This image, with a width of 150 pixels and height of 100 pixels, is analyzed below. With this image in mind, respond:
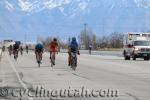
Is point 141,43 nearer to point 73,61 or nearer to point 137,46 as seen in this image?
point 137,46

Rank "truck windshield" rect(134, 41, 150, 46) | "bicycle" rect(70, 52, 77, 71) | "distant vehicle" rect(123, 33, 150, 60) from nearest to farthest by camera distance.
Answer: "bicycle" rect(70, 52, 77, 71) → "distant vehicle" rect(123, 33, 150, 60) → "truck windshield" rect(134, 41, 150, 46)

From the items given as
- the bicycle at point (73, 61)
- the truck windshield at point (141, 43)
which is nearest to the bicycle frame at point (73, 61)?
the bicycle at point (73, 61)

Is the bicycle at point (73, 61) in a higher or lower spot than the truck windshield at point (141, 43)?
lower

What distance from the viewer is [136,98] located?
18359mm

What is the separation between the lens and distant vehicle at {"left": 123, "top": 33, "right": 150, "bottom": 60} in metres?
56.8

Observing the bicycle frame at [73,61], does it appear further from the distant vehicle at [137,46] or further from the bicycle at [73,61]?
the distant vehicle at [137,46]

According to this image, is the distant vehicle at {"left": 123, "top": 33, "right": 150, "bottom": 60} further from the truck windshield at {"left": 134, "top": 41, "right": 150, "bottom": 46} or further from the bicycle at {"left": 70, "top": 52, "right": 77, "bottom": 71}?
the bicycle at {"left": 70, "top": 52, "right": 77, "bottom": 71}

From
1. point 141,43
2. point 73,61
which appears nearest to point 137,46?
point 141,43

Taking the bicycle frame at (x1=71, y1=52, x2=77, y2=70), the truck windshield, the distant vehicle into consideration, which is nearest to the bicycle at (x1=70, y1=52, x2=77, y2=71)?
the bicycle frame at (x1=71, y1=52, x2=77, y2=70)

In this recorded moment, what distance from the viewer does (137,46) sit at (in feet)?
189

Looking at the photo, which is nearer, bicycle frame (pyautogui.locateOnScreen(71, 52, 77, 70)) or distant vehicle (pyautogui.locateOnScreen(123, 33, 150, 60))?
bicycle frame (pyautogui.locateOnScreen(71, 52, 77, 70))

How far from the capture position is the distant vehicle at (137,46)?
56.8m

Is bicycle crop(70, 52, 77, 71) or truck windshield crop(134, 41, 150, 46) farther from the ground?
truck windshield crop(134, 41, 150, 46)

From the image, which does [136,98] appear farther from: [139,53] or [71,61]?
[139,53]
